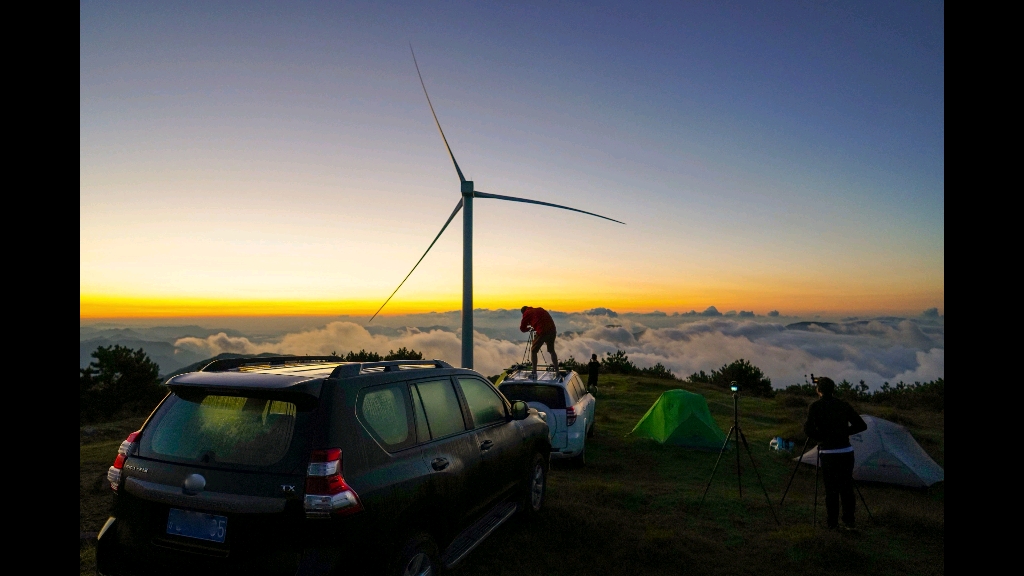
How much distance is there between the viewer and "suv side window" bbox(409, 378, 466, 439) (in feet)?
16.9

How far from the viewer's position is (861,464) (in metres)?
→ 11.9

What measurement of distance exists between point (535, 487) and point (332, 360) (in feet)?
10.5

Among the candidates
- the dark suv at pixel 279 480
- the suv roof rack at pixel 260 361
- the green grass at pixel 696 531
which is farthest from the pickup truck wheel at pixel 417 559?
the suv roof rack at pixel 260 361

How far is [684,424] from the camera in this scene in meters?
14.9

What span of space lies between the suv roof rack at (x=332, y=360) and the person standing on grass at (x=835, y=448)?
5496 mm

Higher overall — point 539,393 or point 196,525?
point 196,525

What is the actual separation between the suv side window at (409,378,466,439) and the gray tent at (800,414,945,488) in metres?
9.15

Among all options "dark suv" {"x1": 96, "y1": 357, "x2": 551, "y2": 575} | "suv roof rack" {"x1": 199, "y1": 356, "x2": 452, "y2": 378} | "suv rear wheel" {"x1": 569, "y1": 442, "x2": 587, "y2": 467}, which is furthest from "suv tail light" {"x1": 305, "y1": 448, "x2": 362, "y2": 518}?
"suv rear wheel" {"x1": 569, "y1": 442, "x2": 587, "y2": 467}

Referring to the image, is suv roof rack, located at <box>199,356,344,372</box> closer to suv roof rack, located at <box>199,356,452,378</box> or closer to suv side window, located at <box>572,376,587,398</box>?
suv roof rack, located at <box>199,356,452,378</box>

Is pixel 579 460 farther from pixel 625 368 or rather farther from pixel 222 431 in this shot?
pixel 625 368

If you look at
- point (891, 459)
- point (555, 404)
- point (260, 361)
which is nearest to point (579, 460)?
point (555, 404)

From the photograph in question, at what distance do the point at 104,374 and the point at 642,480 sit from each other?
1638cm
